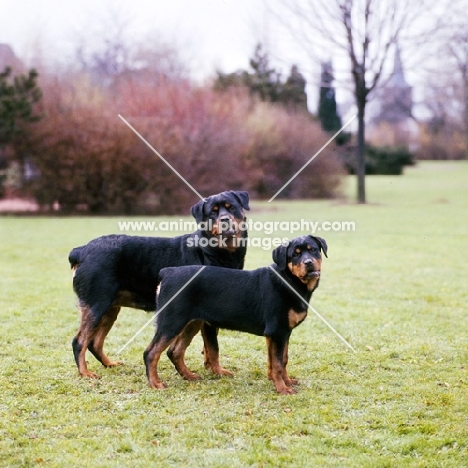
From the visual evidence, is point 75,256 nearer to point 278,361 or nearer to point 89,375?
point 89,375

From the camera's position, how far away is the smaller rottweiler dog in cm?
492

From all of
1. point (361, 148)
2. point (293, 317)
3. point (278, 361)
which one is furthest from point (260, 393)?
point (361, 148)

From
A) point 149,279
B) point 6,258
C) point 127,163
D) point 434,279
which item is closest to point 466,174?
point 127,163

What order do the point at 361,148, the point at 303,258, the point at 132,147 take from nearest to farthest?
the point at 303,258 < the point at 132,147 < the point at 361,148

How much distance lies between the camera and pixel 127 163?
21781mm

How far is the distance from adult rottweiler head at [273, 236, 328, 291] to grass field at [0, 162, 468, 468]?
0.91 meters

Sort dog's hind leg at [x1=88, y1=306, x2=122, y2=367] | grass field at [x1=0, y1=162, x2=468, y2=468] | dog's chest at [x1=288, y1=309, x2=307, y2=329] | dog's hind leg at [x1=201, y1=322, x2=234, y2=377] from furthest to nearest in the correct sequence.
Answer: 1. dog's hind leg at [x1=88, y1=306, x2=122, y2=367]
2. dog's hind leg at [x1=201, y1=322, x2=234, y2=377]
3. dog's chest at [x1=288, y1=309, x2=307, y2=329]
4. grass field at [x1=0, y1=162, x2=468, y2=468]

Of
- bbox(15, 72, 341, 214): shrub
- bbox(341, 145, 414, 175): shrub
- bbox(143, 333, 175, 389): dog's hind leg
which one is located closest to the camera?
bbox(143, 333, 175, 389): dog's hind leg

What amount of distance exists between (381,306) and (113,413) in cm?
469

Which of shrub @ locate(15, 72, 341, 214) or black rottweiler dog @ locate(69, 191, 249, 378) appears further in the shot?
shrub @ locate(15, 72, 341, 214)

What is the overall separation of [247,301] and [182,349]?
76 cm

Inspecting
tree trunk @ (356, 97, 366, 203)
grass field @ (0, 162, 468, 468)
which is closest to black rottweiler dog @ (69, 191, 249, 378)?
grass field @ (0, 162, 468, 468)

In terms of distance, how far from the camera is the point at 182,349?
5.38m

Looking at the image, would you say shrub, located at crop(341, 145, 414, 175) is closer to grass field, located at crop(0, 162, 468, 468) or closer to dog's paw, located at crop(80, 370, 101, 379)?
grass field, located at crop(0, 162, 468, 468)
